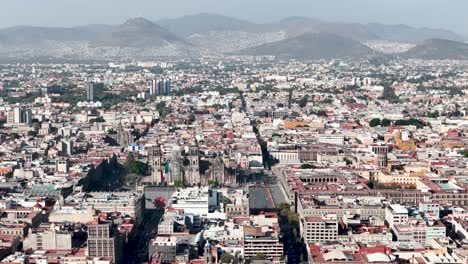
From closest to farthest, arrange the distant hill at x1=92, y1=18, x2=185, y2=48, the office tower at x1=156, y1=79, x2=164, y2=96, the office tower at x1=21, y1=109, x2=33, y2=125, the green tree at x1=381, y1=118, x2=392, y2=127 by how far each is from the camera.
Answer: the green tree at x1=381, y1=118, x2=392, y2=127, the office tower at x1=21, y1=109, x2=33, y2=125, the office tower at x1=156, y1=79, x2=164, y2=96, the distant hill at x1=92, y1=18, x2=185, y2=48

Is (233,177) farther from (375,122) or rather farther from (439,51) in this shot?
(439,51)

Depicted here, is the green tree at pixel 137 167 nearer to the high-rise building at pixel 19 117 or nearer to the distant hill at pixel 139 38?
the high-rise building at pixel 19 117

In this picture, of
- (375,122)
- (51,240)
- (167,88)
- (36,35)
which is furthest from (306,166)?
(36,35)

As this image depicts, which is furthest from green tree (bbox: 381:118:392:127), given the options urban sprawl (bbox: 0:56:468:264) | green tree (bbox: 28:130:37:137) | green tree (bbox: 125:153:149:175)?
green tree (bbox: 28:130:37:137)

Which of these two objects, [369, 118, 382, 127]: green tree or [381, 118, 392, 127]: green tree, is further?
[369, 118, 382, 127]: green tree

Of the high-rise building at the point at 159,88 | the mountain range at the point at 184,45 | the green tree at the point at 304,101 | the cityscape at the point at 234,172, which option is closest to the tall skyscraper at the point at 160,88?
the high-rise building at the point at 159,88

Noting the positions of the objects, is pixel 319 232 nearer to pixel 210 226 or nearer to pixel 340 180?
pixel 210 226

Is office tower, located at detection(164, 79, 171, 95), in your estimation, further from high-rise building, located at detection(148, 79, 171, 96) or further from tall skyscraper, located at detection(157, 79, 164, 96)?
tall skyscraper, located at detection(157, 79, 164, 96)

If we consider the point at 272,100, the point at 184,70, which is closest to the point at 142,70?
the point at 184,70
